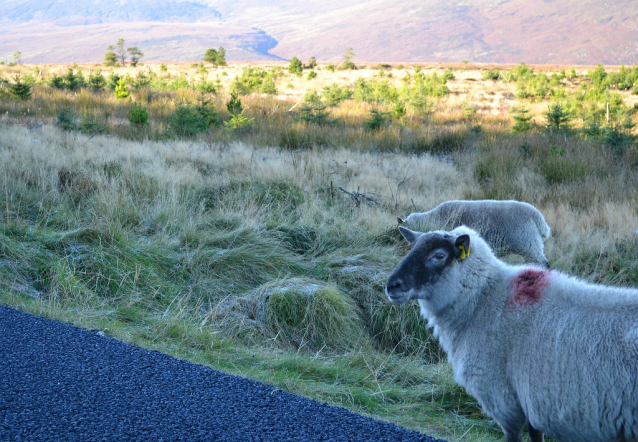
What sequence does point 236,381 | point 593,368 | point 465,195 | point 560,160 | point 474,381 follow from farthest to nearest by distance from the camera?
point 560,160 < point 465,195 < point 236,381 < point 474,381 < point 593,368

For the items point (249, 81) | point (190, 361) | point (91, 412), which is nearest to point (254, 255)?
point (190, 361)

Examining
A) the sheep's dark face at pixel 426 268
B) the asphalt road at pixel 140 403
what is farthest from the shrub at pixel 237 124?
the sheep's dark face at pixel 426 268

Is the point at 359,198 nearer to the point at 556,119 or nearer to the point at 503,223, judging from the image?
the point at 503,223

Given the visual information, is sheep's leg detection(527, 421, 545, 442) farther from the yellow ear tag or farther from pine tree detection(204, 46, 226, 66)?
pine tree detection(204, 46, 226, 66)

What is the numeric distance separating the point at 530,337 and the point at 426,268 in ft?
2.60

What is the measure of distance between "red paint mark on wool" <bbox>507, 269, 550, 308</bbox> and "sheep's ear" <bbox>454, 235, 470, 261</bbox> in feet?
1.20

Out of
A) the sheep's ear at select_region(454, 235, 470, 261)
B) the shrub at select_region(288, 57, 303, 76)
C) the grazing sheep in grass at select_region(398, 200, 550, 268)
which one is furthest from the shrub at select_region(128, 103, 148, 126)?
the shrub at select_region(288, 57, 303, 76)

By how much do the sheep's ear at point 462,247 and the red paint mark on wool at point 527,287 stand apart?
1.20ft

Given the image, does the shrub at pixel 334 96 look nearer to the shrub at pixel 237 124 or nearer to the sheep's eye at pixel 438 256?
the shrub at pixel 237 124

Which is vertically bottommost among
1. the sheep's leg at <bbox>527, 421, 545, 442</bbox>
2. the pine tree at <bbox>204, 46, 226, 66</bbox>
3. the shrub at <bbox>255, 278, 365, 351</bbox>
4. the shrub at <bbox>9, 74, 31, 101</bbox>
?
the shrub at <bbox>255, 278, 365, 351</bbox>

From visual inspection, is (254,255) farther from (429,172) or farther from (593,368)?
(429,172)

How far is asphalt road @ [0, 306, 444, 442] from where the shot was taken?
3.06 m

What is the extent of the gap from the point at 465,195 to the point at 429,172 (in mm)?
2273

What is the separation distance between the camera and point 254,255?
23.3 ft
